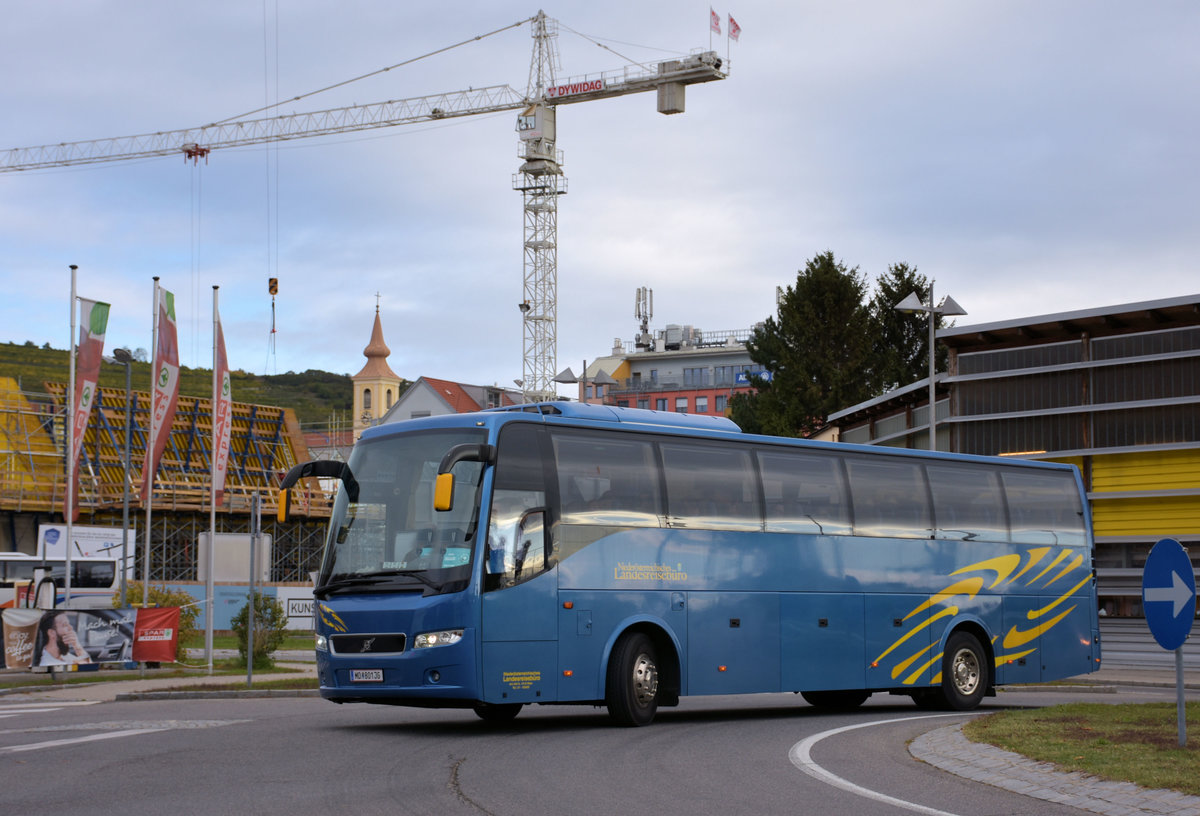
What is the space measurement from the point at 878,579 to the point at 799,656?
71.6 inches

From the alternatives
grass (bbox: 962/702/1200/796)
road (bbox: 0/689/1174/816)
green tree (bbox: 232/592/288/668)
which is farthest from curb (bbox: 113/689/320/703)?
grass (bbox: 962/702/1200/796)

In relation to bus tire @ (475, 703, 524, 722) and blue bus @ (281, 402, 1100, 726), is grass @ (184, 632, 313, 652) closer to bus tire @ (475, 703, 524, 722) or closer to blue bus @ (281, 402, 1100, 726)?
blue bus @ (281, 402, 1100, 726)

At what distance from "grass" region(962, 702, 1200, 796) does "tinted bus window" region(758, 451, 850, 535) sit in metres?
3.28

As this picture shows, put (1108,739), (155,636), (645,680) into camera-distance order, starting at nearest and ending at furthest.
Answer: (1108,739) → (645,680) → (155,636)

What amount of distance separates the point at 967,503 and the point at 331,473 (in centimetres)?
924

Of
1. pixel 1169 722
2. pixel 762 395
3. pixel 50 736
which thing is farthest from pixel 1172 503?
pixel 762 395

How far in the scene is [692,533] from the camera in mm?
16188

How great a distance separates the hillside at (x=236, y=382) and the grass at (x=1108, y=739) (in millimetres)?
76249

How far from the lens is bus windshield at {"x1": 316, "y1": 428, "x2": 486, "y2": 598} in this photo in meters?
14.2

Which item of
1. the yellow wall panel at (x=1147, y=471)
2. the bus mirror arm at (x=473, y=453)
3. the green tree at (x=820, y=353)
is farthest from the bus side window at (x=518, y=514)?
the green tree at (x=820, y=353)

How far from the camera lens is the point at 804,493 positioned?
17.7 m

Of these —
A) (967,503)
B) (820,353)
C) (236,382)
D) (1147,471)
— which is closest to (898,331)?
(820,353)

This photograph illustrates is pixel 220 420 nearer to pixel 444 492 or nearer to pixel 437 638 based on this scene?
pixel 437 638

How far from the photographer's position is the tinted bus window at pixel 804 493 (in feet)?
56.5
